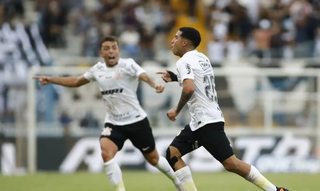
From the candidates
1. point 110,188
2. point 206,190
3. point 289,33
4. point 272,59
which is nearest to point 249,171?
point 206,190

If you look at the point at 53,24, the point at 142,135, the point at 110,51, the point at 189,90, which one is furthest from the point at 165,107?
the point at 189,90

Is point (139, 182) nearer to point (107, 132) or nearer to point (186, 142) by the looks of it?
point (107, 132)

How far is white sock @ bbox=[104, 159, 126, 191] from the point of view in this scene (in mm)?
10711

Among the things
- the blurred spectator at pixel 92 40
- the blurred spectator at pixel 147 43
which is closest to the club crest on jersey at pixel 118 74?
the blurred spectator at pixel 147 43

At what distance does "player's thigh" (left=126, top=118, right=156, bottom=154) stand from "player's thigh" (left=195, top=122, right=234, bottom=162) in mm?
2348

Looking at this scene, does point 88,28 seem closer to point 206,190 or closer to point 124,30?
point 124,30

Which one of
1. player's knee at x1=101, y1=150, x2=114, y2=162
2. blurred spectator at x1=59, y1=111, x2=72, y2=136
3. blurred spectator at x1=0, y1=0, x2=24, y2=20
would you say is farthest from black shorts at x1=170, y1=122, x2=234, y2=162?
blurred spectator at x1=0, y1=0, x2=24, y2=20

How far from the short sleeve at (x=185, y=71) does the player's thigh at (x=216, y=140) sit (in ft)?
2.45

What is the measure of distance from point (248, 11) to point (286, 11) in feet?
3.92

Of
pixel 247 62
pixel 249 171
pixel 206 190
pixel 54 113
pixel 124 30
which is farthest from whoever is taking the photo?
pixel 124 30

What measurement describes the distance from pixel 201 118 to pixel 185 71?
0.70 metres

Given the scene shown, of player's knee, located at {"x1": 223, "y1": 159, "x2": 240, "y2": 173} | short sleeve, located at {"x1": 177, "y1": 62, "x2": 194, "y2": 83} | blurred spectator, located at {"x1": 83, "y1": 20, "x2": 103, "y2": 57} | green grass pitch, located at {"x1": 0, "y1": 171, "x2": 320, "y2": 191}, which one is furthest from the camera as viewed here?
blurred spectator, located at {"x1": 83, "y1": 20, "x2": 103, "y2": 57}

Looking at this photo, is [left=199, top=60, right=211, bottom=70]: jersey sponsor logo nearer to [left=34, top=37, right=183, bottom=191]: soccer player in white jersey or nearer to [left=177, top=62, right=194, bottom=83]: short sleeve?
[left=177, top=62, right=194, bottom=83]: short sleeve

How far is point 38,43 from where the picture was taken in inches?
829
